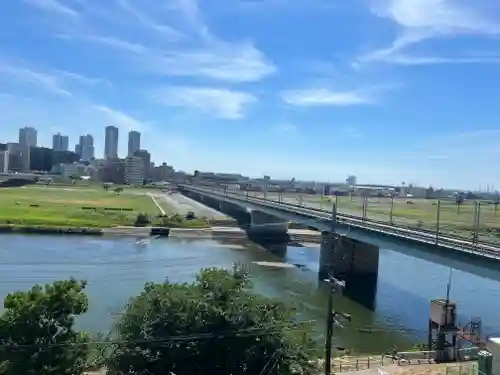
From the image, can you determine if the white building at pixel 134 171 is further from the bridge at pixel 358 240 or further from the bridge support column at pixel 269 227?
the bridge at pixel 358 240

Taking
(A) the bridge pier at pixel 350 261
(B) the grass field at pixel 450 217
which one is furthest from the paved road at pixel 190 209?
(A) the bridge pier at pixel 350 261

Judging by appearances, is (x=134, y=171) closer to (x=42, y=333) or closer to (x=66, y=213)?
(x=66, y=213)

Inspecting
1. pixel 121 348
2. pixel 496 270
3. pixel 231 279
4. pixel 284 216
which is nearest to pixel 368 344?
pixel 496 270

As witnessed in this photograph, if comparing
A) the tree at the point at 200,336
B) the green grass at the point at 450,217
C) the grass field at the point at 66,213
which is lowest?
the grass field at the point at 66,213

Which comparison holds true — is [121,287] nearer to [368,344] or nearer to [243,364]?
[368,344]

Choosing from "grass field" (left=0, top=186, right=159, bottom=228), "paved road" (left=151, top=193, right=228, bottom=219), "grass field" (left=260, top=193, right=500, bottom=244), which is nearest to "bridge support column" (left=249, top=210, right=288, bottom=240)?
"grass field" (left=260, top=193, right=500, bottom=244)

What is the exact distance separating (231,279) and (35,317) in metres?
3.19

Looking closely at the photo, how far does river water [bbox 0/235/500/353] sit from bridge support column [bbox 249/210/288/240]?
5.30 meters

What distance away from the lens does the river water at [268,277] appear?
57.2 feet

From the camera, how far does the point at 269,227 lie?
46.1 m

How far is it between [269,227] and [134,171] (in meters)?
100

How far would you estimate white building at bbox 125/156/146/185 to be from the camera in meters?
139

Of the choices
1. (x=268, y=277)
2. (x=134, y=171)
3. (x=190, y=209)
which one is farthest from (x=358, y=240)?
(x=134, y=171)

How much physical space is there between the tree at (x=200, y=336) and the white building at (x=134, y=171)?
13130cm
